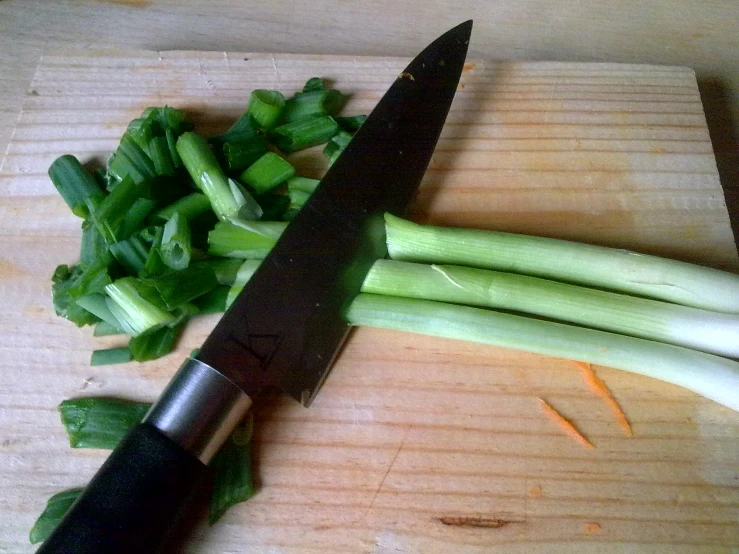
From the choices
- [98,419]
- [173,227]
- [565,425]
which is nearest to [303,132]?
[173,227]

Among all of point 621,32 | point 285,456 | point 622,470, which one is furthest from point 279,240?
point 621,32

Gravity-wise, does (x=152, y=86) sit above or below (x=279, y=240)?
above

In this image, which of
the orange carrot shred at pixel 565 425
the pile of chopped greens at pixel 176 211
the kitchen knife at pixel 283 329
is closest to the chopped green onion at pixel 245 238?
the pile of chopped greens at pixel 176 211

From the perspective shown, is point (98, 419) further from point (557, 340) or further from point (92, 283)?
point (557, 340)

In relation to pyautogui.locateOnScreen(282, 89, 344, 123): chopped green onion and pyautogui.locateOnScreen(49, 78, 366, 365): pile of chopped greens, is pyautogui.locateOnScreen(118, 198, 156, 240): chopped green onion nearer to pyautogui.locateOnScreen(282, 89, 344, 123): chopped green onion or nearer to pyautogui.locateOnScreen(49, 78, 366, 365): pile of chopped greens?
pyautogui.locateOnScreen(49, 78, 366, 365): pile of chopped greens

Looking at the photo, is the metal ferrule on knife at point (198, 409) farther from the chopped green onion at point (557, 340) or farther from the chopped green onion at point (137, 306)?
the chopped green onion at point (557, 340)

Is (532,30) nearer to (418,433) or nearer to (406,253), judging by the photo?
(406,253)
